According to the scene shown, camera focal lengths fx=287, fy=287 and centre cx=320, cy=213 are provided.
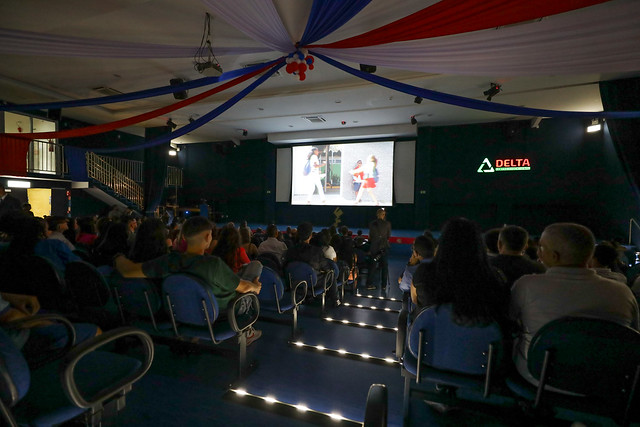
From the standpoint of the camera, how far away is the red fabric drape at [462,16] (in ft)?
7.95

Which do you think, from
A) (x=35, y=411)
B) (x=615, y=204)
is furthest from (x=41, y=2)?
(x=615, y=204)

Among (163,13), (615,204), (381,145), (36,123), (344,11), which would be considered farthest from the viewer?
(381,145)

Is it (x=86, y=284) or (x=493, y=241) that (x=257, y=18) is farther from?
(x=493, y=241)

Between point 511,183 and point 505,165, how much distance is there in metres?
0.63

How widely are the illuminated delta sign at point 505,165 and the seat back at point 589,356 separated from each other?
32.4ft

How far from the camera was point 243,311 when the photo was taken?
2.18m

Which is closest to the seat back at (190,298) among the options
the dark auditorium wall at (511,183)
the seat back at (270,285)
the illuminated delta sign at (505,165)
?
the seat back at (270,285)

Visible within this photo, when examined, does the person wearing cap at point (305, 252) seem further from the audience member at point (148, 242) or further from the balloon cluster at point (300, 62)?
the balloon cluster at point (300, 62)

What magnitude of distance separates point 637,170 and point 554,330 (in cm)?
506

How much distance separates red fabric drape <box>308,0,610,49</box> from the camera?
2422 millimetres

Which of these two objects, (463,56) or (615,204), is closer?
(463,56)

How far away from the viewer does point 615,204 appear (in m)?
7.82

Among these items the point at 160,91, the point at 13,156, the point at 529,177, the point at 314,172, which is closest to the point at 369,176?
the point at 314,172

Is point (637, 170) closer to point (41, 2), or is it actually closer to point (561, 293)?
point (561, 293)
